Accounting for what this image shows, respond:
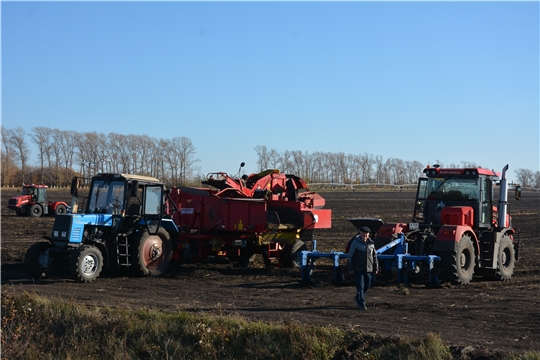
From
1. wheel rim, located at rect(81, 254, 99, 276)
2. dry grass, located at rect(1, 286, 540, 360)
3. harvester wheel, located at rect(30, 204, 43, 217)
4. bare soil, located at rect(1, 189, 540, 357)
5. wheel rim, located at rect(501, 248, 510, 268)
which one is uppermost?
harvester wheel, located at rect(30, 204, 43, 217)

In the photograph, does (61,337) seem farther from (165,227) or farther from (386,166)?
(386,166)

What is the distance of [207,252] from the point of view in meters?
16.7

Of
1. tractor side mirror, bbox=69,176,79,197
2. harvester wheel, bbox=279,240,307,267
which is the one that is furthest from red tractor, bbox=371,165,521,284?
tractor side mirror, bbox=69,176,79,197

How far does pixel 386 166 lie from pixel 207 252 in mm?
93256

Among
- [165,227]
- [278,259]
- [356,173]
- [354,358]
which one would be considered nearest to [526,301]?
[354,358]

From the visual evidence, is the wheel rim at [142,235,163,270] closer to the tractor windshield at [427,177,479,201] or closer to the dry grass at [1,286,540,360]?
the dry grass at [1,286,540,360]

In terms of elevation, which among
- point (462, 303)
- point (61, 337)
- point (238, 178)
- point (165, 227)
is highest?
point (238, 178)

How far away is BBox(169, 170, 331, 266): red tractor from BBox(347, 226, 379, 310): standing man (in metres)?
5.53

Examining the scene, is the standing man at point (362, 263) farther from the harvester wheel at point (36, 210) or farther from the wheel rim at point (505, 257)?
the harvester wheel at point (36, 210)

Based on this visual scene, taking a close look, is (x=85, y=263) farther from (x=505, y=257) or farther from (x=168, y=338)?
(x=505, y=257)

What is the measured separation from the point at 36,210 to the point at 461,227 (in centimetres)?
2814

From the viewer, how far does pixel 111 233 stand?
14609 millimetres

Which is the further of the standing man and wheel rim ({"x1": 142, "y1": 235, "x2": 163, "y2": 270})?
wheel rim ({"x1": 142, "y1": 235, "x2": 163, "y2": 270})

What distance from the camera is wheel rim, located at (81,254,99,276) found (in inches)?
532
